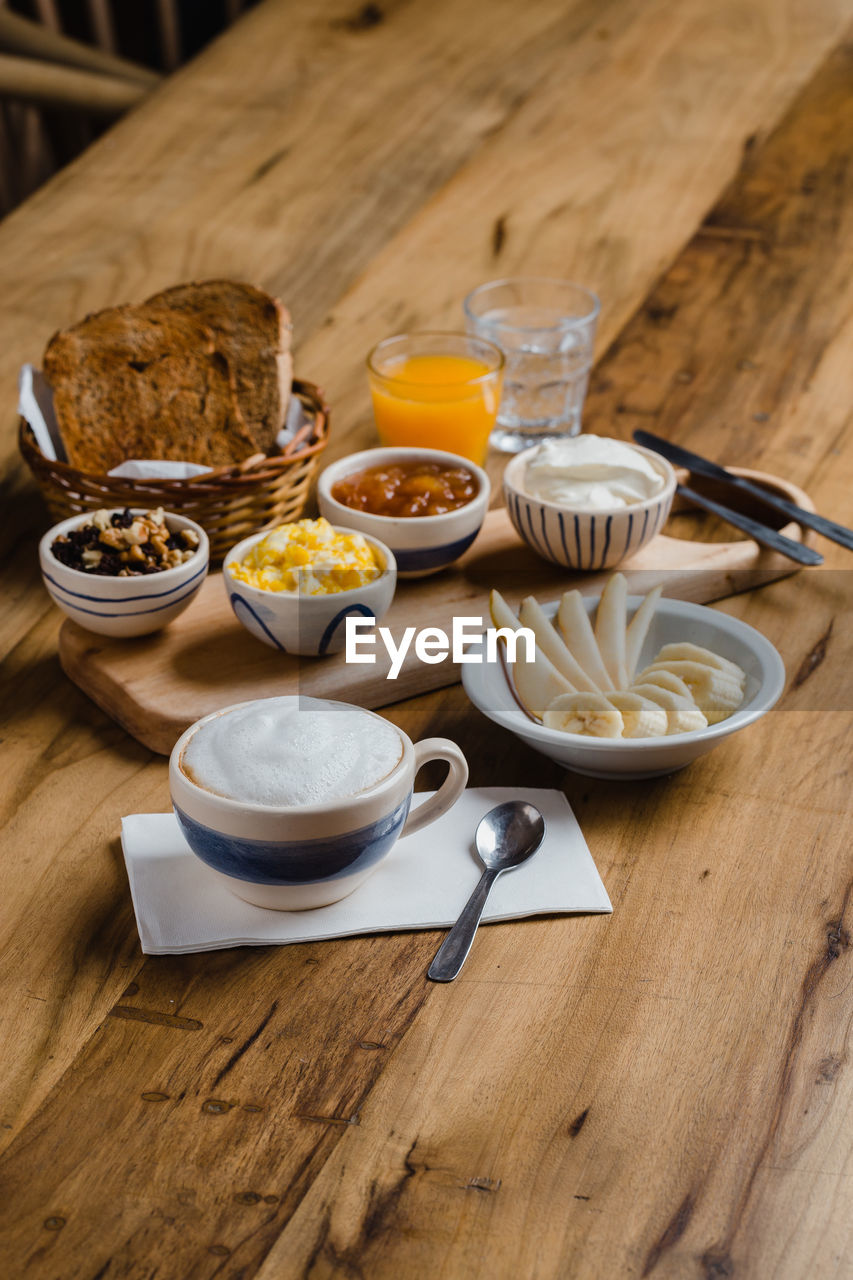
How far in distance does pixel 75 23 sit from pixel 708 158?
2.22 metres

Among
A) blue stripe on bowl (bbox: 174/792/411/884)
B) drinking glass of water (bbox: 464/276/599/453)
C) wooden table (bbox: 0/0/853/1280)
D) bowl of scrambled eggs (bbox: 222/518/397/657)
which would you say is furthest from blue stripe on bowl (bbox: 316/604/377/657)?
drinking glass of water (bbox: 464/276/599/453)

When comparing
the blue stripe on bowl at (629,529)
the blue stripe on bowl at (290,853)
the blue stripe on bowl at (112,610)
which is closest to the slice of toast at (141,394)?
the blue stripe on bowl at (112,610)

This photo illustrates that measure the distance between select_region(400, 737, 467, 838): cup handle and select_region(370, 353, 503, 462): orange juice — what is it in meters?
0.71

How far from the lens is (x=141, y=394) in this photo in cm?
157

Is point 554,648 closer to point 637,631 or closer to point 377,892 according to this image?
point 637,631

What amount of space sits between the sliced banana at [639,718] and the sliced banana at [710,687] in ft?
0.18

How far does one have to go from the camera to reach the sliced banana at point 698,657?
A: 1145 millimetres

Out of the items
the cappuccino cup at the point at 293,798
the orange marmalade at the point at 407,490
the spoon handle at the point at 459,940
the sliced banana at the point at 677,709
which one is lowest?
the spoon handle at the point at 459,940

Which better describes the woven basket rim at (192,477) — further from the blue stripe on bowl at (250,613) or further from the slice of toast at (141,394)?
the blue stripe on bowl at (250,613)

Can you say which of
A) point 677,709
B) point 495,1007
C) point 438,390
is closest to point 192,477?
point 438,390

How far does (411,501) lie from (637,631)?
35cm

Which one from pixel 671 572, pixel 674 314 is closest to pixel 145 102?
pixel 674 314

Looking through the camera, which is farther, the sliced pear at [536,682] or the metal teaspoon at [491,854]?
the sliced pear at [536,682]

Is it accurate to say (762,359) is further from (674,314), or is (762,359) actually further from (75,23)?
A: (75,23)
